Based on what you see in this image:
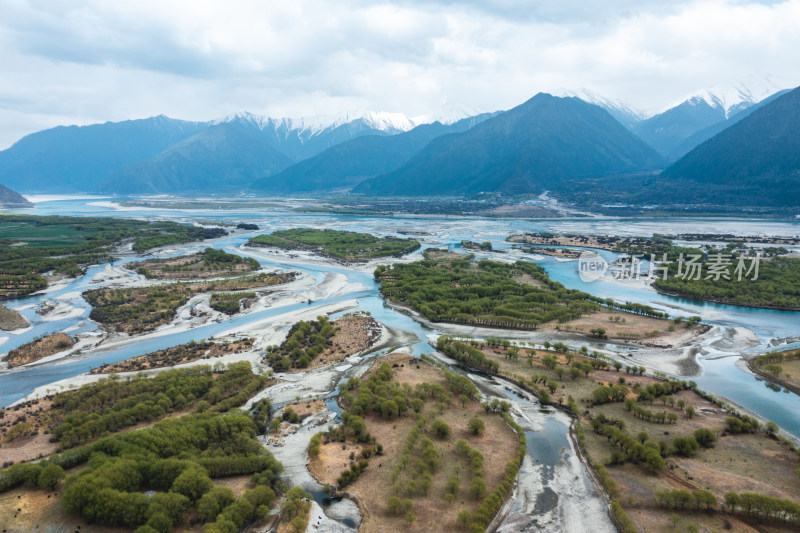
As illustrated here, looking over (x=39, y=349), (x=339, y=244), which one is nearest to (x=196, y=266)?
(x=339, y=244)

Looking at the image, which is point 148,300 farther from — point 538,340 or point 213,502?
point 538,340

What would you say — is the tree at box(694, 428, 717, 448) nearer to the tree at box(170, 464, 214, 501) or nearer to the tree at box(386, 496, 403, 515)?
the tree at box(386, 496, 403, 515)

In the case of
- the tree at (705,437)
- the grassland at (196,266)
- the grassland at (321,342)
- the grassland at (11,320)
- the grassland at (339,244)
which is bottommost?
the grassland at (11,320)

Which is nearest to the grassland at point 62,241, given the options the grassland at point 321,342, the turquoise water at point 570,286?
the turquoise water at point 570,286

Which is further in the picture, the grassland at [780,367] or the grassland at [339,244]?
the grassland at [339,244]

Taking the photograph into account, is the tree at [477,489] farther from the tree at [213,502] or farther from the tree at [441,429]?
the tree at [213,502]

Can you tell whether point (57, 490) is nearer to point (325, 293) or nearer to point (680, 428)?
point (680, 428)
